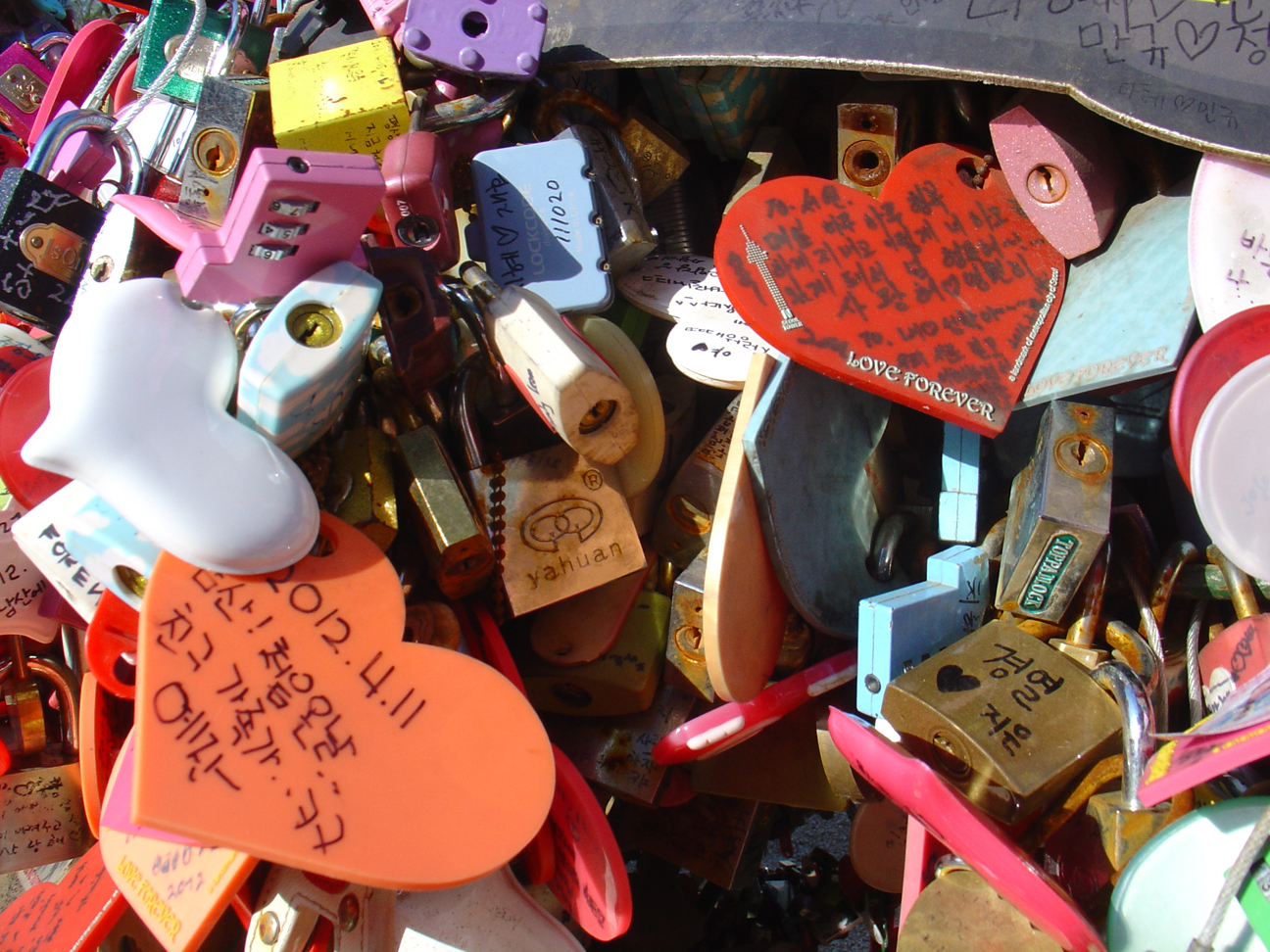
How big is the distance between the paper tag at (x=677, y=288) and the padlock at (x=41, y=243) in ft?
2.01

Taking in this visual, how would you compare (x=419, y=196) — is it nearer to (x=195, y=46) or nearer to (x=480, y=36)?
(x=480, y=36)

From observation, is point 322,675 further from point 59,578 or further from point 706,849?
point 706,849

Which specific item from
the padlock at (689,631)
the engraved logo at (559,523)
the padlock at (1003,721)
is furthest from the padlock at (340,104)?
the padlock at (1003,721)

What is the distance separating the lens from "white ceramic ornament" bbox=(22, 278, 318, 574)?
66 cm

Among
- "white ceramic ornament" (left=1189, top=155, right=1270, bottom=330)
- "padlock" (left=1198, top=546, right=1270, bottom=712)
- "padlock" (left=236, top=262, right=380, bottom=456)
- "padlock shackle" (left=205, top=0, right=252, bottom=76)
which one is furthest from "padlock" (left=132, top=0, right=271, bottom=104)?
"padlock" (left=1198, top=546, right=1270, bottom=712)

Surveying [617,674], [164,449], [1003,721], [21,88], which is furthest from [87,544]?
[21,88]

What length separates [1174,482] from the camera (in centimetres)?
94

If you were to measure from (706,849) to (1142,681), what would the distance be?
58 centimetres

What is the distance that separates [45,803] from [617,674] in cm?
61

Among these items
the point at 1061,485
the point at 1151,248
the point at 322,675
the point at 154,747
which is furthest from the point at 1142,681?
the point at 154,747

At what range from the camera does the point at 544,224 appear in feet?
3.21

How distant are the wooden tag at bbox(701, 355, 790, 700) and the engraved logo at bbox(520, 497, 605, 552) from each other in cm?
15

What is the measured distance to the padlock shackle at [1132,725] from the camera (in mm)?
686

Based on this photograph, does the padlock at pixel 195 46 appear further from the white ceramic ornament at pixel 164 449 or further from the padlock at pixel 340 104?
the white ceramic ornament at pixel 164 449
